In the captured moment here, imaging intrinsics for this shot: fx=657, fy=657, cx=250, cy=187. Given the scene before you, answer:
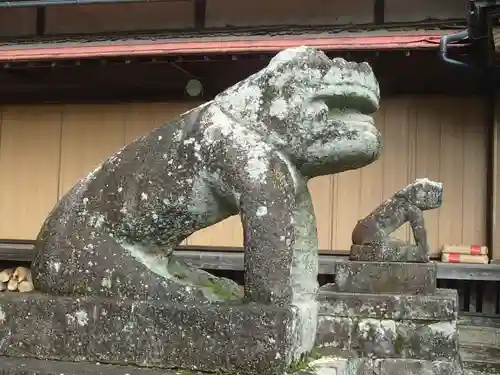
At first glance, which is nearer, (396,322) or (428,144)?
(396,322)

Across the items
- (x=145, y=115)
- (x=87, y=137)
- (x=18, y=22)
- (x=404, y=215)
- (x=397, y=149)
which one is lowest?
(x=404, y=215)

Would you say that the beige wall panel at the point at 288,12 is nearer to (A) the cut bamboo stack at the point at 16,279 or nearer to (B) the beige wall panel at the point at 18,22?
(B) the beige wall panel at the point at 18,22

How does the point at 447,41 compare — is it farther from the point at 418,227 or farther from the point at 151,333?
the point at 151,333

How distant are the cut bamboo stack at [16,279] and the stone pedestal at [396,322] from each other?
4085 mm

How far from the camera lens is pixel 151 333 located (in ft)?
7.63

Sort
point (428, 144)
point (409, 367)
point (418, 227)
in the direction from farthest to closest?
point (428, 144)
point (418, 227)
point (409, 367)

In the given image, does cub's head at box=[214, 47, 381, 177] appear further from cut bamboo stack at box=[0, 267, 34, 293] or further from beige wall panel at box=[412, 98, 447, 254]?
cut bamboo stack at box=[0, 267, 34, 293]

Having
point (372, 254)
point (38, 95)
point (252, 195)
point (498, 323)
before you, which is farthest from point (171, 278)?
point (38, 95)

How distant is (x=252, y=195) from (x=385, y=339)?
3299 mm

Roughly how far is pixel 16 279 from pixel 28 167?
156 cm

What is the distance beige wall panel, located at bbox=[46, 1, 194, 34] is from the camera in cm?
874

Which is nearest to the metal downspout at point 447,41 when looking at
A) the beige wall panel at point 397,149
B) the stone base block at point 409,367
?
the beige wall panel at point 397,149

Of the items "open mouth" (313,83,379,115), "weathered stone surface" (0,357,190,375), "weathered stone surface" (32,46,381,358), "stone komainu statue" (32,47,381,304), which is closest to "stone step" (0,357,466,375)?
"weathered stone surface" (0,357,190,375)

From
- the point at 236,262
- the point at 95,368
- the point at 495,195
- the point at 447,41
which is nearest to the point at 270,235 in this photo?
the point at 95,368
